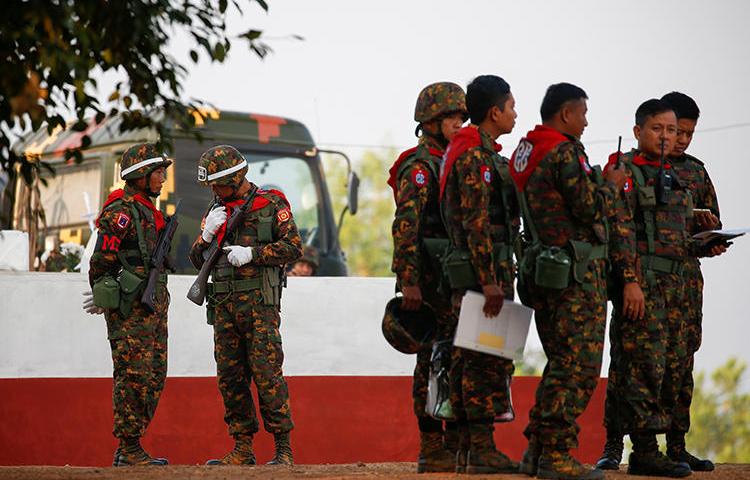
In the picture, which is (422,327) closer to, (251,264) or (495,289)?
(495,289)

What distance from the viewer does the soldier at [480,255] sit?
629 cm

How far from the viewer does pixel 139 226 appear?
8.79 meters

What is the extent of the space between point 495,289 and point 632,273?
792 millimetres

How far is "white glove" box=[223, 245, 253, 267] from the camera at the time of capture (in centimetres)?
846

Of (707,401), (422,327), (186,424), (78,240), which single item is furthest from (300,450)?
(707,401)

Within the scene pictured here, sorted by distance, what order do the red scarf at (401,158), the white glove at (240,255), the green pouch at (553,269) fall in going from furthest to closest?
the white glove at (240,255) < the red scarf at (401,158) < the green pouch at (553,269)

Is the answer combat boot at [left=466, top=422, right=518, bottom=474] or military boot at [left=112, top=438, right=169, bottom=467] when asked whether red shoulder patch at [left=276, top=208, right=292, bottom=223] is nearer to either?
military boot at [left=112, top=438, right=169, bottom=467]

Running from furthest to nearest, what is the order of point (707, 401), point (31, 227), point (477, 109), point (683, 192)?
point (707, 401) < point (31, 227) < point (683, 192) < point (477, 109)

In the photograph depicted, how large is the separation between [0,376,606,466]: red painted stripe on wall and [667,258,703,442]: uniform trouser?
326cm

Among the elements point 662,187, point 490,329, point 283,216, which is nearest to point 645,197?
point 662,187

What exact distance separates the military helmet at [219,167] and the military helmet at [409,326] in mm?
2125

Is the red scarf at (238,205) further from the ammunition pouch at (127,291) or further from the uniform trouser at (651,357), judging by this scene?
the uniform trouser at (651,357)

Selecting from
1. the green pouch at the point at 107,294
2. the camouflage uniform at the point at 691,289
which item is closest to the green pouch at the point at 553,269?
the camouflage uniform at the point at 691,289

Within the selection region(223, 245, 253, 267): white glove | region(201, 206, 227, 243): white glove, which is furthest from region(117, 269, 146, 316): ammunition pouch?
region(223, 245, 253, 267): white glove
